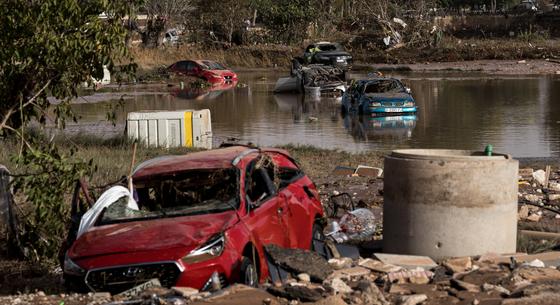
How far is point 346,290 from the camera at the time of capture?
8.92 m

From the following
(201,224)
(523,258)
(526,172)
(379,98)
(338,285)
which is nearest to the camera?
(338,285)

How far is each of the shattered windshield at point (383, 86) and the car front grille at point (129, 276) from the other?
25584mm

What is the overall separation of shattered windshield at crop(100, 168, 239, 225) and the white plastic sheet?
0.18ft

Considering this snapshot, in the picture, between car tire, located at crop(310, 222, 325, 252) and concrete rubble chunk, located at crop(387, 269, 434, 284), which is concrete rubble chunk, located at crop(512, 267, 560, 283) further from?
car tire, located at crop(310, 222, 325, 252)

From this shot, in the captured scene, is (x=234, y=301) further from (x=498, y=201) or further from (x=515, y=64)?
(x=515, y=64)

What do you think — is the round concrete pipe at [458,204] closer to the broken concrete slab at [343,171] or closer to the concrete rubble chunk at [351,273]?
the concrete rubble chunk at [351,273]

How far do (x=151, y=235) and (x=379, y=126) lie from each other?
20994 mm

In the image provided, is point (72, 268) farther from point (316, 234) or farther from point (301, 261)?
point (316, 234)

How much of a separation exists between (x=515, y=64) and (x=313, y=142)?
37793 mm

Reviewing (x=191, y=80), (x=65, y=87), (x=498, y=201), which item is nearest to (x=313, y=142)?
(x=65, y=87)

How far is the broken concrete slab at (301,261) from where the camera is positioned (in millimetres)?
9477

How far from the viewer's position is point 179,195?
10.8 m

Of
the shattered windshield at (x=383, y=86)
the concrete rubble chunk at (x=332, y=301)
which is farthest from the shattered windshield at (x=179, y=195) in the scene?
the shattered windshield at (x=383, y=86)

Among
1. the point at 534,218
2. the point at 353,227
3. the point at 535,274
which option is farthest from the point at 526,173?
the point at 535,274
